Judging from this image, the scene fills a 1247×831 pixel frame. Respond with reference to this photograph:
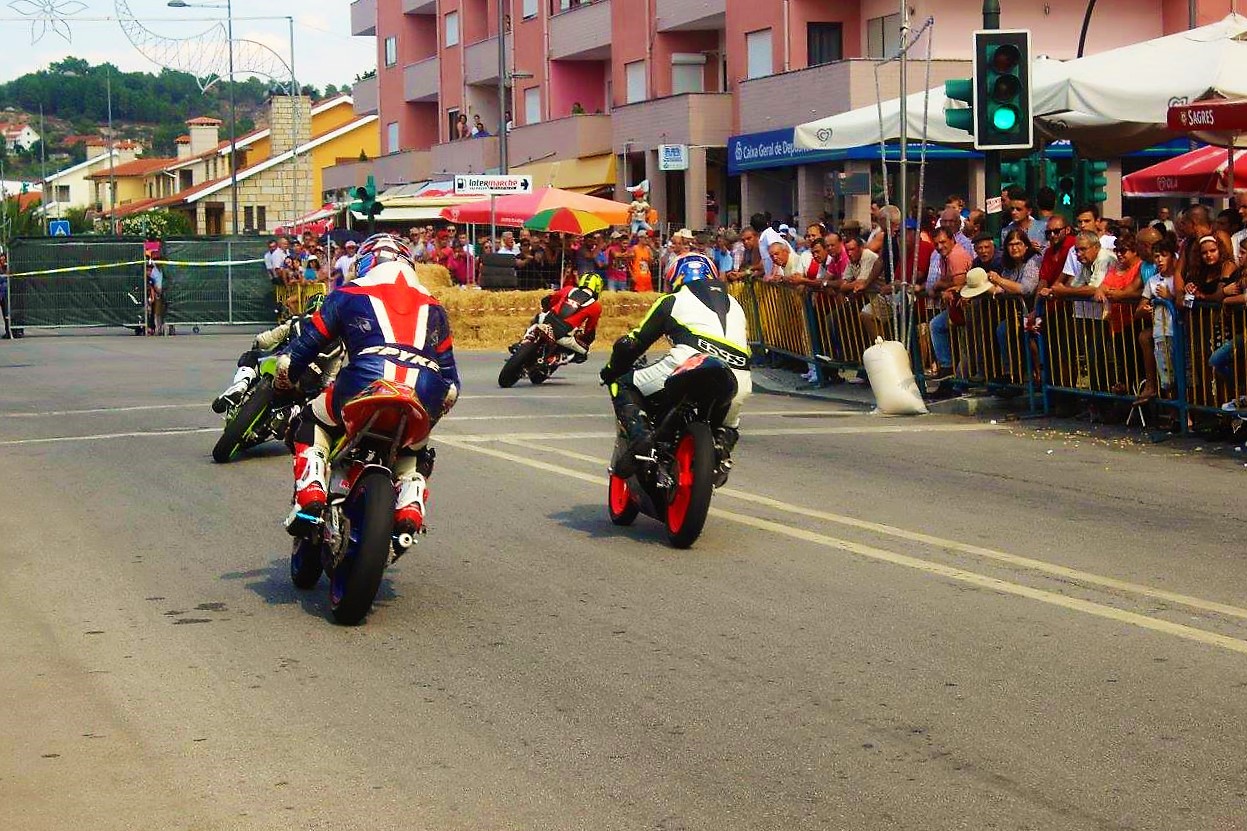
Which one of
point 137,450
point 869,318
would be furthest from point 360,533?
point 869,318

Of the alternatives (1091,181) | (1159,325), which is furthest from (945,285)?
(1091,181)

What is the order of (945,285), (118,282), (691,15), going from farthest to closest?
(691,15)
(118,282)
(945,285)

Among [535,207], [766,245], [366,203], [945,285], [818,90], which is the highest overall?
[818,90]

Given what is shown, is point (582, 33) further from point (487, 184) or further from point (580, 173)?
point (487, 184)

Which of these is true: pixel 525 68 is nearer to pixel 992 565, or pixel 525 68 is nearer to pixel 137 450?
pixel 137 450

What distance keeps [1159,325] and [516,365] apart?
8.18 m

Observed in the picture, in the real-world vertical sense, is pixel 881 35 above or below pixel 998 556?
A: above


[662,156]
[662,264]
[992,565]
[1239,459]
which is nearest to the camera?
[992,565]

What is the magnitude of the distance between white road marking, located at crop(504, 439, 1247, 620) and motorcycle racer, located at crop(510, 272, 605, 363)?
9393 mm

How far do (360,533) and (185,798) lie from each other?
2.33 metres

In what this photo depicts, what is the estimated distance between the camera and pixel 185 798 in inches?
217

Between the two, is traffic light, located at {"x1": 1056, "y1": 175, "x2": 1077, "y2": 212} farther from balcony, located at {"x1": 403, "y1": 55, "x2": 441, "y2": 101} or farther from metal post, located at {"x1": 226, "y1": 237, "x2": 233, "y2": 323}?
balcony, located at {"x1": 403, "y1": 55, "x2": 441, "y2": 101}

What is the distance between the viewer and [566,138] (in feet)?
164

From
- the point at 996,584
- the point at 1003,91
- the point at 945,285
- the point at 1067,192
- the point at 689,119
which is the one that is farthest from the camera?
the point at 689,119
